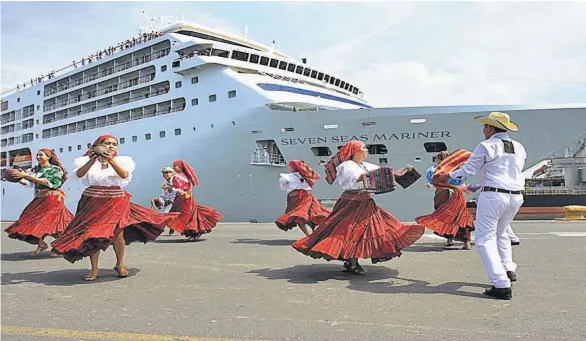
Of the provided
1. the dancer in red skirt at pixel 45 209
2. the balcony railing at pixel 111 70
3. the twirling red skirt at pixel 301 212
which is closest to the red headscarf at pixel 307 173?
the twirling red skirt at pixel 301 212

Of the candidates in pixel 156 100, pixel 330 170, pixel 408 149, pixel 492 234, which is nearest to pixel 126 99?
pixel 156 100

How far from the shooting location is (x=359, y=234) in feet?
16.2

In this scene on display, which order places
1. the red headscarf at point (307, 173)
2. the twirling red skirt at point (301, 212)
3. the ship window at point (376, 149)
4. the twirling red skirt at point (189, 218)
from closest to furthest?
the twirling red skirt at point (301, 212) < the red headscarf at point (307, 173) < the twirling red skirt at point (189, 218) < the ship window at point (376, 149)

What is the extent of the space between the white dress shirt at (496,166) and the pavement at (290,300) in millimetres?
987

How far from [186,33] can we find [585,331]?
25566 mm

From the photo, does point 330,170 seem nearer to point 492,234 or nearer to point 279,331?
point 492,234

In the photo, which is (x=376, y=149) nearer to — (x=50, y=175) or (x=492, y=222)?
(x=50, y=175)

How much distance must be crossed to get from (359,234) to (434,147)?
12840mm

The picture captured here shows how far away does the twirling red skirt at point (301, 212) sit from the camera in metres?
8.15

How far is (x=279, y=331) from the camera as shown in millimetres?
3154

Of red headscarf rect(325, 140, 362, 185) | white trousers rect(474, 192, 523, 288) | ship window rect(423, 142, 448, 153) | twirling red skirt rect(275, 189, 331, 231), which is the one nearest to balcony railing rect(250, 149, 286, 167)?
ship window rect(423, 142, 448, 153)

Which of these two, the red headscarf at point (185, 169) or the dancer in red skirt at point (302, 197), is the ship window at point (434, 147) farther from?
the red headscarf at point (185, 169)

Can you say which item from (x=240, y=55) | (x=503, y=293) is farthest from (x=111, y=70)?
(x=503, y=293)

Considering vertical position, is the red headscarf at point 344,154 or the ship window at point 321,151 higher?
the ship window at point 321,151
